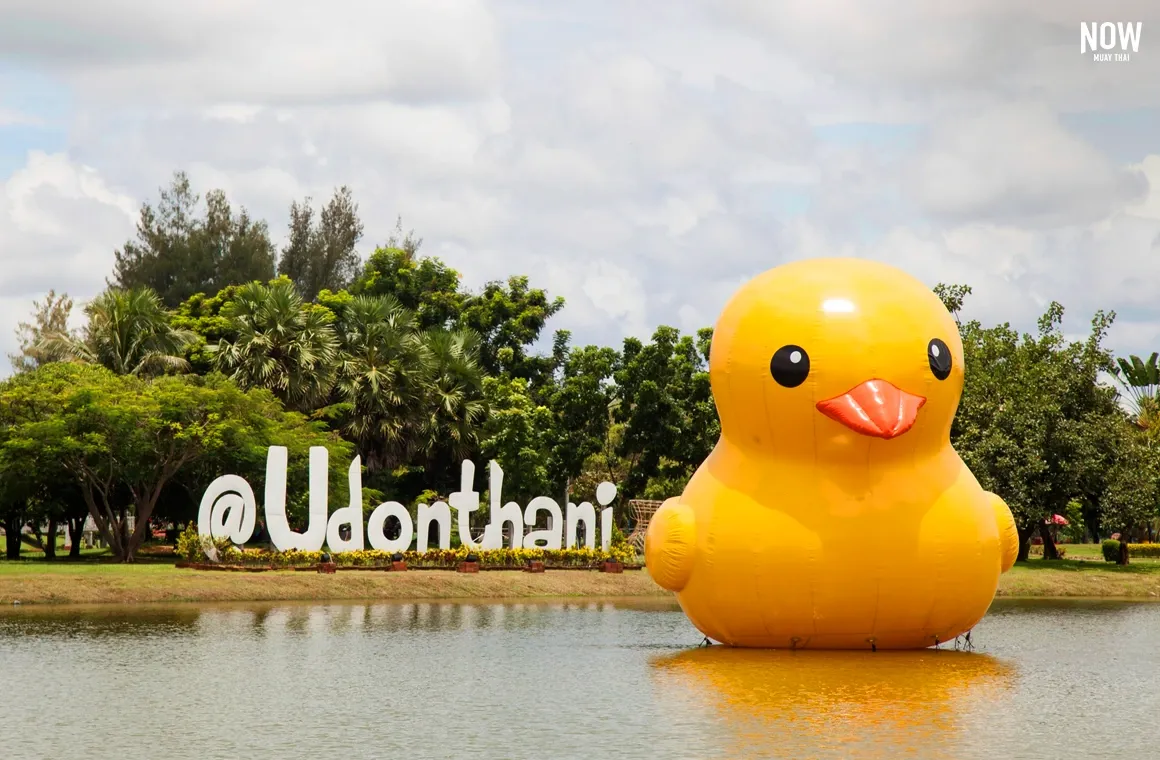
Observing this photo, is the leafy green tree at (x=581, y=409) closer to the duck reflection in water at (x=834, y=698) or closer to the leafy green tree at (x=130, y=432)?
the leafy green tree at (x=130, y=432)

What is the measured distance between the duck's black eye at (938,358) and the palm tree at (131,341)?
109 ft

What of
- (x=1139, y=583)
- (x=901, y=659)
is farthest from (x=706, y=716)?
(x=1139, y=583)

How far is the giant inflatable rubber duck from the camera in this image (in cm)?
1728

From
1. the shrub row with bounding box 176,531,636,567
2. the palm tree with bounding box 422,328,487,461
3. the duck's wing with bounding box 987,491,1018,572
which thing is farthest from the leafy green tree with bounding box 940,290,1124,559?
the duck's wing with bounding box 987,491,1018,572

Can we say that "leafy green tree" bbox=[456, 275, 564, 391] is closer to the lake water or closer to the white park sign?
the white park sign

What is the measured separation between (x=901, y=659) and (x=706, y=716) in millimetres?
4953

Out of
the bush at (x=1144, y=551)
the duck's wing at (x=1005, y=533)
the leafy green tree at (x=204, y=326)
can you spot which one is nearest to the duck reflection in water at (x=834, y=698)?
the duck's wing at (x=1005, y=533)

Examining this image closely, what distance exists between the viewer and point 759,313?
17.8 metres

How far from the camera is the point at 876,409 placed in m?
16.8

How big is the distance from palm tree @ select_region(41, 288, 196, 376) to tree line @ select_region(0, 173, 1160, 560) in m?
0.08

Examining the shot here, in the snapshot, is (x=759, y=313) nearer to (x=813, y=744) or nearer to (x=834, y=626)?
(x=834, y=626)

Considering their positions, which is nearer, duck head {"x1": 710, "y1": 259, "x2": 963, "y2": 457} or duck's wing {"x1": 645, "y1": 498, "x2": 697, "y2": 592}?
duck head {"x1": 710, "y1": 259, "x2": 963, "y2": 457}

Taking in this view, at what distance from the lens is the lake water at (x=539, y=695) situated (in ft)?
40.7

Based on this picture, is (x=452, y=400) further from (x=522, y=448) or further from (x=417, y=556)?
(x=417, y=556)
